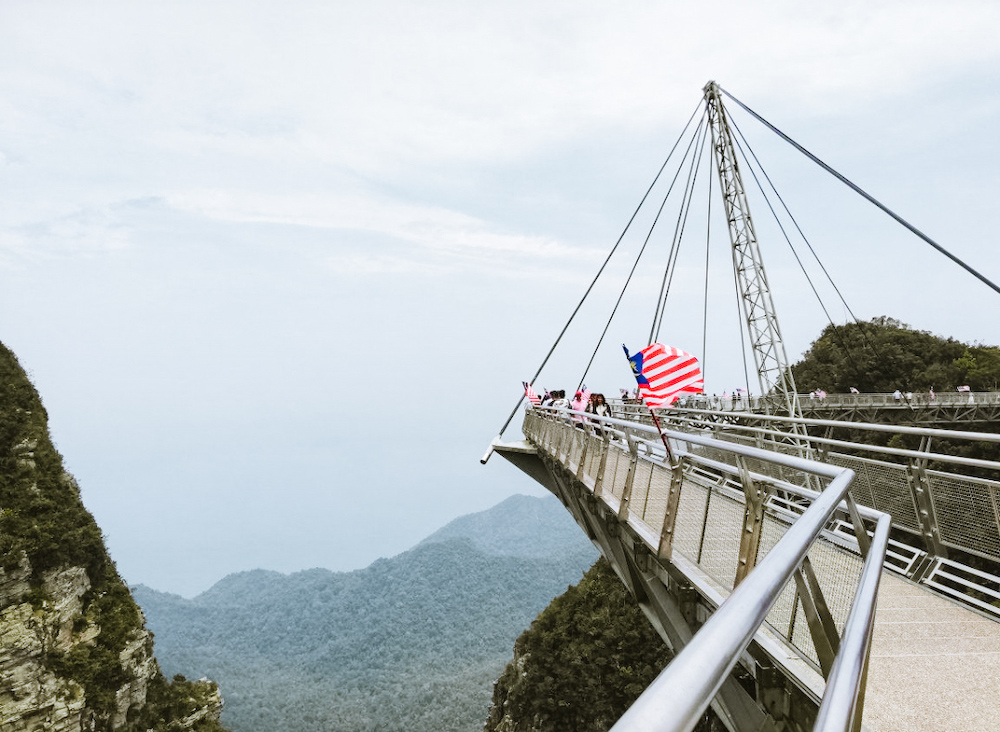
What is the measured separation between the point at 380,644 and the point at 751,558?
523ft

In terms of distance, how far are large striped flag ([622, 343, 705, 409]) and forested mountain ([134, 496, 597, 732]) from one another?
314ft

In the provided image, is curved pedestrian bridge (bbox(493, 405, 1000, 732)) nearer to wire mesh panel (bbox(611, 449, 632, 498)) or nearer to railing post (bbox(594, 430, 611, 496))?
wire mesh panel (bbox(611, 449, 632, 498))

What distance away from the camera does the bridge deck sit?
12.0 ft

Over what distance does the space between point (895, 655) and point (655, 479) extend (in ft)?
14.8

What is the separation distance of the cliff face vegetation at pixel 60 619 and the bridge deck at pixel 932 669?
1440 inches

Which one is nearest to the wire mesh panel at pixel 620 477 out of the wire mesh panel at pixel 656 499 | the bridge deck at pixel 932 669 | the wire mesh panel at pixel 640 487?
the wire mesh panel at pixel 640 487

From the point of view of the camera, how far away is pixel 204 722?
136 feet

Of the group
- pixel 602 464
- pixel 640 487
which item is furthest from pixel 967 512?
pixel 602 464

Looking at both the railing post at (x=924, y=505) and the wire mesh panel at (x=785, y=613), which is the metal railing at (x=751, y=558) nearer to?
the wire mesh panel at (x=785, y=613)

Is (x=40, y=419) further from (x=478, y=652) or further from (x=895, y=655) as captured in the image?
(x=478, y=652)

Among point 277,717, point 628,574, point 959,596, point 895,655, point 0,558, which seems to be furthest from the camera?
point 277,717

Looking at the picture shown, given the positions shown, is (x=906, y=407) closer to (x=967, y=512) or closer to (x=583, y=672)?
(x=583, y=672)

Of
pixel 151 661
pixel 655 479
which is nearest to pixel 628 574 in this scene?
pixel 655 479

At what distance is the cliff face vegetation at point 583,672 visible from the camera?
129 feet
